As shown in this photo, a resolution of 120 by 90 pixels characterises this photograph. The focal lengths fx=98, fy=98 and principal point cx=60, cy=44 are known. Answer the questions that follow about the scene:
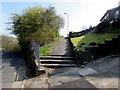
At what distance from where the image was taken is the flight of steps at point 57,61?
5.62 metres

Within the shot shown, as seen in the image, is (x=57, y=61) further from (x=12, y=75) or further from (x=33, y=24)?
(x=33, y=24)

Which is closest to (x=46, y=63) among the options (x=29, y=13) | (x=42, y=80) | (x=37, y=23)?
(x=42, y=80)

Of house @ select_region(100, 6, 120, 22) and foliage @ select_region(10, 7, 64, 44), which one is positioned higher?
house @ select_region(100, 6, 120, 22)

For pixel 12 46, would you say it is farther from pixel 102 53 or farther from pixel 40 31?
pixel 102 53

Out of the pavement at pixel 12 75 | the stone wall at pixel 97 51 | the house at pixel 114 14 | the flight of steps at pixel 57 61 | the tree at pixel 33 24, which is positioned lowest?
the pavement at pixel 12 75

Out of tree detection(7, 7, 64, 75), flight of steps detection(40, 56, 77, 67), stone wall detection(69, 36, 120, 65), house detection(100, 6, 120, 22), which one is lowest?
flight of steps detection(40, 56, 77, 67)

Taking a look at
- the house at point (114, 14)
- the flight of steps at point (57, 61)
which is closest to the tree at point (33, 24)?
the flight of steps at point (57, 61)

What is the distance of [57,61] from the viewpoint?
5984mm

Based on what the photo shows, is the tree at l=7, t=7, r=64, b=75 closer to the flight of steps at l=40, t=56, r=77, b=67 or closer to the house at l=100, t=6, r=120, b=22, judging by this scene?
the flight of steps at l=40, t=56, r=77, b=67

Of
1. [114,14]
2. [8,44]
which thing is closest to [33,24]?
[8,44]

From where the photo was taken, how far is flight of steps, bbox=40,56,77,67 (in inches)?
221

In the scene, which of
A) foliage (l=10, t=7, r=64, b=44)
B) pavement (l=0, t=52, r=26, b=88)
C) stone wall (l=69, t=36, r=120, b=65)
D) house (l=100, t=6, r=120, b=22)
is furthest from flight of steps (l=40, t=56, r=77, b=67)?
house (l=100, t=6, r=120, b=22)

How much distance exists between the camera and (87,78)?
3865 mm

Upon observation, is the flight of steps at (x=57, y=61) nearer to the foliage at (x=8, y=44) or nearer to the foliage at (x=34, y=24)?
the foliage at (x=34, y=24)
